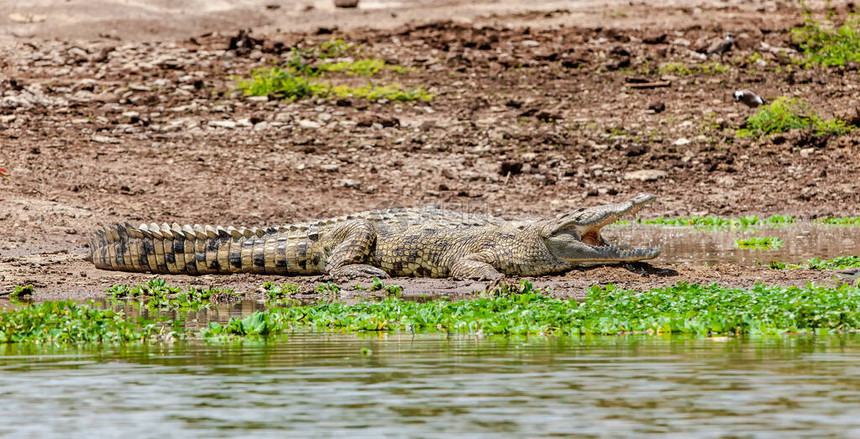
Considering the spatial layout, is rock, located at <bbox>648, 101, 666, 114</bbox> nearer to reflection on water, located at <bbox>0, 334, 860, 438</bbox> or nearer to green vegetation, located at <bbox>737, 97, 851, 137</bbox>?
green vegetation, located at <bbox>737, 97, 851, 137</bbox>

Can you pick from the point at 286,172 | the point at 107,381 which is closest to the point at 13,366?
the point at 107,381

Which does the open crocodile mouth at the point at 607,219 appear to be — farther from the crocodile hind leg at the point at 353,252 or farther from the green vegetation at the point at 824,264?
the crocodile hind leg at the point at 353,252

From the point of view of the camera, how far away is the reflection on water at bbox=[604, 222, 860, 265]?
13773 mm

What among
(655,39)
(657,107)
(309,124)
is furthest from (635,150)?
(309,124)

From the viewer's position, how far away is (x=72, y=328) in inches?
328

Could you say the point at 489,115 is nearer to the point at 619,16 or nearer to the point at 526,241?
the point at 619,16

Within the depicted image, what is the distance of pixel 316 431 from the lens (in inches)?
199

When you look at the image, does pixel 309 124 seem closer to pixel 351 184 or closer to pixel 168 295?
pixel 351 184

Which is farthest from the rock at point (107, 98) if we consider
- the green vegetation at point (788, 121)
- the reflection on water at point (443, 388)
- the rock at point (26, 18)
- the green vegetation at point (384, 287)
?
the reflection on water at point (443, 388)

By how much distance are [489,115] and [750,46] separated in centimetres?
676

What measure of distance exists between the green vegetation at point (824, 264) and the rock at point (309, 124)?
12217 mm

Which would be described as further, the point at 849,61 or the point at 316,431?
the point at 849,61

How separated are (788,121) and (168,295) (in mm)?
14890

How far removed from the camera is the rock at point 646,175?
2106 cm
